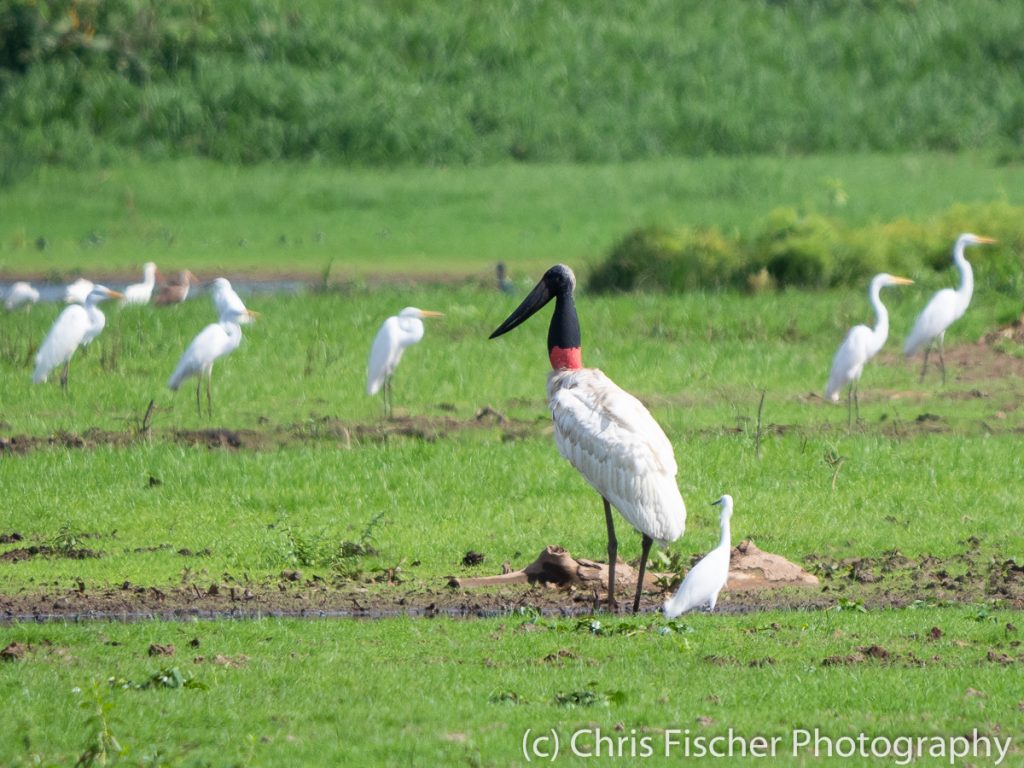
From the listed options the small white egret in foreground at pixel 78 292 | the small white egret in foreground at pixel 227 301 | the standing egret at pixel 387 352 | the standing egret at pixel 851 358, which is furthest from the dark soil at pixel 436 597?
the small white egret in foreground at pixel 78 292

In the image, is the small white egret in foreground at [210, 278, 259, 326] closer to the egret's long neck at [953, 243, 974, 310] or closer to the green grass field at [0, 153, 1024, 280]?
the egret's long neck at [953, 243, 974, 310]

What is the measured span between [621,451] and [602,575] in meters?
0.96

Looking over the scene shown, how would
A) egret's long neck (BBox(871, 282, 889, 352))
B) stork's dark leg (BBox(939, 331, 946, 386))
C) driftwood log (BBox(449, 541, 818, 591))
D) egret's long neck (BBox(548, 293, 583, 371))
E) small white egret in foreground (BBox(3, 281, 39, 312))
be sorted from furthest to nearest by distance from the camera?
small white egret in foreground (BBox(3, 281, 39, 312)) < stork's dark leg (BBox(939, 331, 946, 386)) < egret's long neck (BBox(871, 282, 889, 352)) < egret's long neck (BBox(548, 293, 583, 371)) < driftwood log (BBox(449, 541, 818, 591))

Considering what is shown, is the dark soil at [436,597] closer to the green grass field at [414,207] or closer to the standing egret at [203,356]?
the standing egret at [203,356]

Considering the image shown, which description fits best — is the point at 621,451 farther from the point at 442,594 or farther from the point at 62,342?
the point at 62,342

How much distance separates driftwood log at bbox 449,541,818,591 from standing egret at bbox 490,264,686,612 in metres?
0.35

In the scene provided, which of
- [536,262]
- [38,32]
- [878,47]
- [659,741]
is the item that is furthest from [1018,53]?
[659,741]

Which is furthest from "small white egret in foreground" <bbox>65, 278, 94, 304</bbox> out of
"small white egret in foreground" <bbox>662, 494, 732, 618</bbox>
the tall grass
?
"small white egret in foreground" <bbox>662, 494, 732, 618</bbox>

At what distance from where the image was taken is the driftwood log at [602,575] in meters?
9.89

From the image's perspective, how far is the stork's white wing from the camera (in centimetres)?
930

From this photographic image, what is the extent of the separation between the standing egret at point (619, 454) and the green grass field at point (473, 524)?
0.56m

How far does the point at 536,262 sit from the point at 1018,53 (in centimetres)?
1513

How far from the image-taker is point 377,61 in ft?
110

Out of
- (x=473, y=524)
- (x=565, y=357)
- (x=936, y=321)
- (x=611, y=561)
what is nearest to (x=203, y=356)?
(x=473, y=524)
